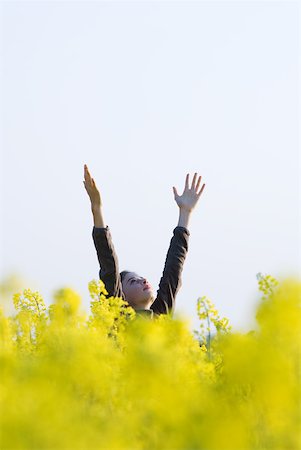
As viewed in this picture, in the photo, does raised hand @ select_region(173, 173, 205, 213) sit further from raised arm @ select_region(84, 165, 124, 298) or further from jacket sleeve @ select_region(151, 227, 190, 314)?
raised arm @ select_region(84, 165, 124, 298)

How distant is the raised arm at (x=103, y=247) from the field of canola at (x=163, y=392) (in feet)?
10.8

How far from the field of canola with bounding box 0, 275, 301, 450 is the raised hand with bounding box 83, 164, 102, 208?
11.6 feet

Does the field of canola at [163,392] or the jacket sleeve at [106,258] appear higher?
the jacket sleeve at [106,258]

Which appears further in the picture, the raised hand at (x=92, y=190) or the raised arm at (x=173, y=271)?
the raised arm at (x=173, y=271)

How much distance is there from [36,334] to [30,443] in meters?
3.61

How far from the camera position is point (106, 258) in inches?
326

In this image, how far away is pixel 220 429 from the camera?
275 cm

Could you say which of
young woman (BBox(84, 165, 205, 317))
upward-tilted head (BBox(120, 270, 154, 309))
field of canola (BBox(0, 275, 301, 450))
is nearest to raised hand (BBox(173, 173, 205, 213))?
young woman (BBox(84, 165, 205, 317))

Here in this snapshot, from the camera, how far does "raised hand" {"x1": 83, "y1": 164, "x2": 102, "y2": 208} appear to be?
8.36 meters

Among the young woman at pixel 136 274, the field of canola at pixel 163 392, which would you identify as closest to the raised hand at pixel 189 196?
the young woman at pixel 136 274

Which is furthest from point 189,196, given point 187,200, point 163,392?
point 163,392

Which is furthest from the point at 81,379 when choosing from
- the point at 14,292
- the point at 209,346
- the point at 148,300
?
the point at 148,300

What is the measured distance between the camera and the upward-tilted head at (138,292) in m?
8.55

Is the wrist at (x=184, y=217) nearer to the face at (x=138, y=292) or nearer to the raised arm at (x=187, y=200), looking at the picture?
the raised arm at (x=187, y=200)
